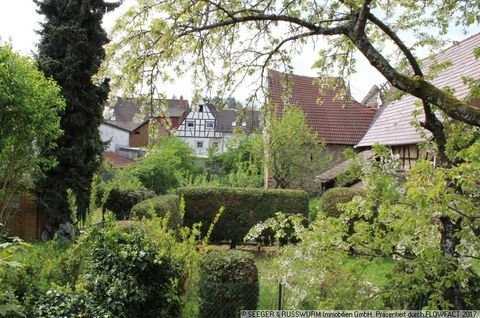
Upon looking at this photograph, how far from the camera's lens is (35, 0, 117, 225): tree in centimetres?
1226

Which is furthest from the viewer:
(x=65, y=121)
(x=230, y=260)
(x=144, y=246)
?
(x=65, y=121)

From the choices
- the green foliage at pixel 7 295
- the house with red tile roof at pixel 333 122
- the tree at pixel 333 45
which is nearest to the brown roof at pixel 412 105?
the house with red tile roof at pixel 333 122

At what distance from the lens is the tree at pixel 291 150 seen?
17766 mm

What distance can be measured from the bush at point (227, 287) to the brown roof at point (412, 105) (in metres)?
8.78

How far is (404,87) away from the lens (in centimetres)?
308

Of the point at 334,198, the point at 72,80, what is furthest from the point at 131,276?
the point at 72,80

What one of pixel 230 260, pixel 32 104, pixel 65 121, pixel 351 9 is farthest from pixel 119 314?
pixel 65 121

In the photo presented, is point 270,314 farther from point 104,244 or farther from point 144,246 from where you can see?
point 104,244

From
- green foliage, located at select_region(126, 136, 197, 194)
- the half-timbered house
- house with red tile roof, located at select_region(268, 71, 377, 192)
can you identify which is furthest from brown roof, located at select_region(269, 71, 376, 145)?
the half-timbered house

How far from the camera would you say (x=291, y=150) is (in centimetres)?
1800

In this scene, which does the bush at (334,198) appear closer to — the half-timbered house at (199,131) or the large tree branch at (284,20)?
the large tree branch at (284,20)

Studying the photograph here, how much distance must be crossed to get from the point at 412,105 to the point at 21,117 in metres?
11.4

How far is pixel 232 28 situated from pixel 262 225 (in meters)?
2.30

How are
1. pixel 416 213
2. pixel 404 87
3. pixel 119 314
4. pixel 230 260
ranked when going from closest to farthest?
pixel 416 213 → pixel 404 87 → pixel 119 314 → pixel 230 260
